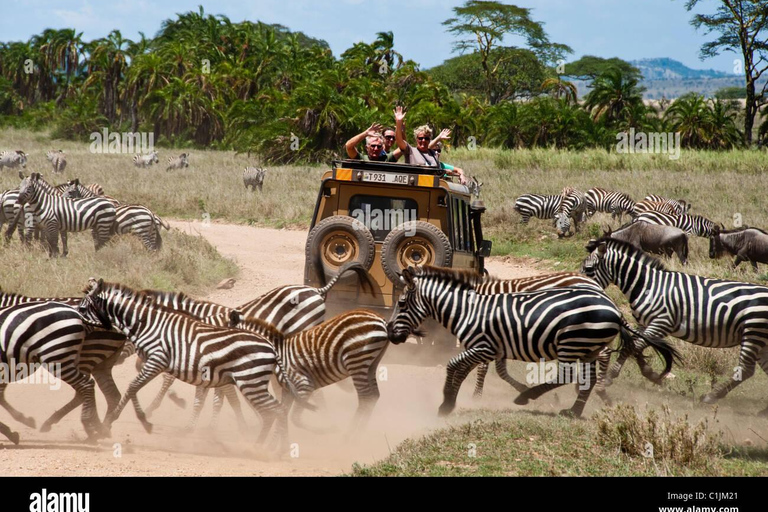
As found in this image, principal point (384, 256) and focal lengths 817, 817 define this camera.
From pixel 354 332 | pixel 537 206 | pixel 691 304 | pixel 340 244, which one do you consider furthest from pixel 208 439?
pixel 537 206

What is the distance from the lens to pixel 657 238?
632 inches

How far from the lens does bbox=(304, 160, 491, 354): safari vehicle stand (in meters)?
9.34

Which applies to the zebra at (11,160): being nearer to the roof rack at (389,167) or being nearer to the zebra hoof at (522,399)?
the roof rack at (389,167)

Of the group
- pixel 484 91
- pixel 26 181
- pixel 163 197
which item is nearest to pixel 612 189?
pixel 163 197

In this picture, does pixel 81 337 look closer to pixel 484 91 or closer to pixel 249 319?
pixel 249 319

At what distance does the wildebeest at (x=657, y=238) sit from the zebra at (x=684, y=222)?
917 mm

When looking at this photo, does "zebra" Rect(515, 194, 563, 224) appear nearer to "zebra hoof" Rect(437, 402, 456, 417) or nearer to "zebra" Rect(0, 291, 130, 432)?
"zebra hoof" Rect(437, 402, 456, 417)

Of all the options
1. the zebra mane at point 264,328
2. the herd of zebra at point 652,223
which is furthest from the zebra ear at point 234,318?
→ the herd of zebra at point 652,223

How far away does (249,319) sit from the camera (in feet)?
26.2

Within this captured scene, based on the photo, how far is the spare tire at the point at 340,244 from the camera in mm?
9391

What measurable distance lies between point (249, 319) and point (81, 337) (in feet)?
5.09

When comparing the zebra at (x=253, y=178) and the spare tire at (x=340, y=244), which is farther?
the zebra at (x=253, y=178)

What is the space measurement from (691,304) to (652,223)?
775 cm

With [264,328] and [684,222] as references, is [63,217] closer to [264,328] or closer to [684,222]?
[264,328]
